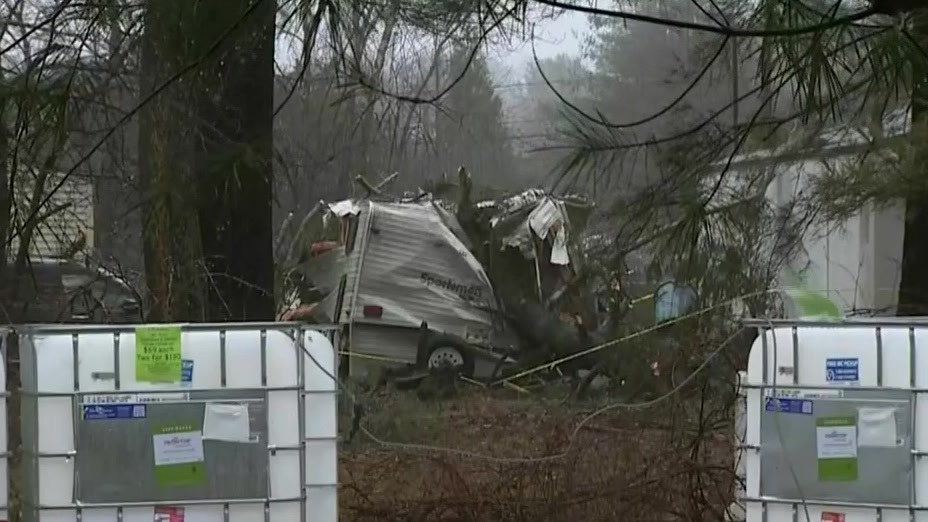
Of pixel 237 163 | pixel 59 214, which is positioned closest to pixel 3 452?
pixel 237 163

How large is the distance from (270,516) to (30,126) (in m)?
1.75

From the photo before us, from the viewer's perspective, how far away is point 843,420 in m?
3.66

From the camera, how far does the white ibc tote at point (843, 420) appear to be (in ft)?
11.9

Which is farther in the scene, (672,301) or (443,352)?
(443,352)

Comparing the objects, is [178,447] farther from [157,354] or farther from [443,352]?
[443,352]

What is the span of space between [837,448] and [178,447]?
6.78 feet

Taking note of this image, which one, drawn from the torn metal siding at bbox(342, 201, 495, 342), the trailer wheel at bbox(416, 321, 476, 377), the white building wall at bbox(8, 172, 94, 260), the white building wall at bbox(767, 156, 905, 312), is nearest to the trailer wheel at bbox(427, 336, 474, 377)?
the trailer wheel at bbox(416, 321, 476, 377)

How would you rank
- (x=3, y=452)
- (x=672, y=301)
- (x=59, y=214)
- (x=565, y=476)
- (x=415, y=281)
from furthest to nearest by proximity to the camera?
1. (x=415, y=281)
2. (x=672, y=301)
3. (x=565, y=476)
4. (x=59, y=214)
5. (x=3, y=452)

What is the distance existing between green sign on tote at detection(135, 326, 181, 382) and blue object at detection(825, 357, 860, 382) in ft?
6.72

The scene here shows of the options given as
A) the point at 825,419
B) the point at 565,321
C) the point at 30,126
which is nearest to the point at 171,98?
the point at 30,126

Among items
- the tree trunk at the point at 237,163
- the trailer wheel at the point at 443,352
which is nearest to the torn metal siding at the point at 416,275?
the trailer wheel at the point at 443,352

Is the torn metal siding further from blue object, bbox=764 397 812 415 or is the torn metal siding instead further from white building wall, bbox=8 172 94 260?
blue object, bbox=764 397 812 415

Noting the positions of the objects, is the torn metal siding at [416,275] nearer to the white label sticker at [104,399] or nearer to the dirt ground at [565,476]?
the dirt ground at [565,476]

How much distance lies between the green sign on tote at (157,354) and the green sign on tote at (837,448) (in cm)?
203
